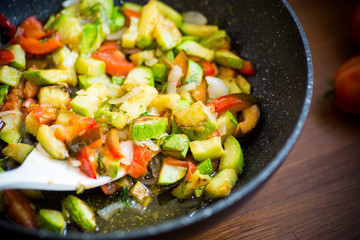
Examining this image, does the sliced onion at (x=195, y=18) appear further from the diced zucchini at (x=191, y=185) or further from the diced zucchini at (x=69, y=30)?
the diced zucchini at (x=191, y=185)

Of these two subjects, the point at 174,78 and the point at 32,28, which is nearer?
the point at 174,78

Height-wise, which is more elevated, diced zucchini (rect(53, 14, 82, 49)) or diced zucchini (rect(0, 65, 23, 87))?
diced zucchini (rect(53, 14, 82, 49))

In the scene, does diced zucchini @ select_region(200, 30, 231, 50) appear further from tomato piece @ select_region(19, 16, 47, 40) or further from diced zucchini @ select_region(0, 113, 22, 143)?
diced zucchini @ select_region(0, 113, 22, 143)

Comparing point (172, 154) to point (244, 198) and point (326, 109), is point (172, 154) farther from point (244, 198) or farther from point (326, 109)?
point (326, 109)

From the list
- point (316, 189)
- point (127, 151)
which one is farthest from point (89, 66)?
point (316, 189)

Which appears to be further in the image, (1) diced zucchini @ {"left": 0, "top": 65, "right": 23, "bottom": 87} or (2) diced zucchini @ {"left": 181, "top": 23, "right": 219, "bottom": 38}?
(2) diced zucchini @ {"left": 181, "top": 23, "right": 219, "bottom": 38}

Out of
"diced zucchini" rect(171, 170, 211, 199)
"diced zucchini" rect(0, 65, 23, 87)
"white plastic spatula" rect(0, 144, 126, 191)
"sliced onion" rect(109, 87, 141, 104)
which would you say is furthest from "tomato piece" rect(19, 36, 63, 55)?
"diced zucchini" rect(171, 170, 211, 199)

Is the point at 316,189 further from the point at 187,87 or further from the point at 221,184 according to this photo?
the point at 187,87
